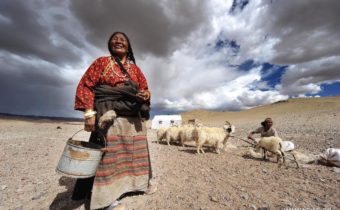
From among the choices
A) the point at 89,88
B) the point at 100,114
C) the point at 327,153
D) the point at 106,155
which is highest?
the point at 89,88

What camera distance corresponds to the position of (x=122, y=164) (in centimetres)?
300

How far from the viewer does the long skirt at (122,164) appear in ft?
9.05

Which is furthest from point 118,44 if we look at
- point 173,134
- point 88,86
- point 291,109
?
point 291,109

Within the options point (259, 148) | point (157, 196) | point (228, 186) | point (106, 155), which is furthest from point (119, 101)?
point (259, 148)

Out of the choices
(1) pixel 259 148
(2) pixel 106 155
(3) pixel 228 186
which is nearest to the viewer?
(2) pixel 106 155

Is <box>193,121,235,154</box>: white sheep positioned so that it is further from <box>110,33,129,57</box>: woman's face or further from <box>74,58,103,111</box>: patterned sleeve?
<box>74,58,103,111</box>: patterned sleeve

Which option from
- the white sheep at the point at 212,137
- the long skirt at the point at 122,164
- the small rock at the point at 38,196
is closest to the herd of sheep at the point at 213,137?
the white sheep at the point at 212,137

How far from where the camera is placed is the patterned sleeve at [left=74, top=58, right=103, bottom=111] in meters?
2.72

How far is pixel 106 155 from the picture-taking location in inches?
110

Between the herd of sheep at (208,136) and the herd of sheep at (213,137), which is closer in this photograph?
the herd of sheep at (208,136)

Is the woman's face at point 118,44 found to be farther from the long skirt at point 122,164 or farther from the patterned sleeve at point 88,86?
the long skirt at point 122,164

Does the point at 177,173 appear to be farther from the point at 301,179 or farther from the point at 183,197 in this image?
the point at 301,179

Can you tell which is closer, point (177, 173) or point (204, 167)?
point (177, 173)

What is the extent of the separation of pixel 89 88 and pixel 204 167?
150 inches
